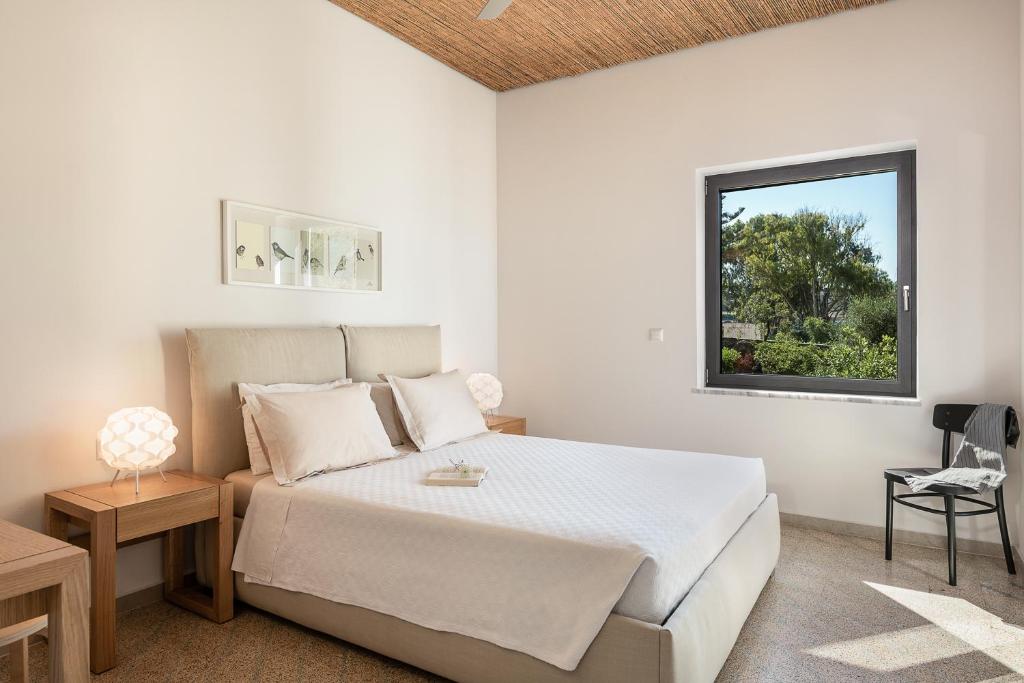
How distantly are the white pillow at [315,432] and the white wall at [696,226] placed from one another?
1972 mm

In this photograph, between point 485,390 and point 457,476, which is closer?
point 457,476

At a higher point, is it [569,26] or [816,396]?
[569,26]

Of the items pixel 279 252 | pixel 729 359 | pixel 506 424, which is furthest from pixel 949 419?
pixel 279 252

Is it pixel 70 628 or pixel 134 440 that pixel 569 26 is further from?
pixel 70 628

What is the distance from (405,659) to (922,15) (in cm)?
390

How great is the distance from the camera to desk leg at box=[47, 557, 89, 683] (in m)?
1.44

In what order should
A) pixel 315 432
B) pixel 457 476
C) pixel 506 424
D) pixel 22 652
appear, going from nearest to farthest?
1. pixel 22 652
2. pixel 457 476
3. pixel 315 432
4. pixel 506 424

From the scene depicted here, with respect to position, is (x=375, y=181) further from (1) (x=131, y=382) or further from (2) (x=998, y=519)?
(2) (x=998, y=519)

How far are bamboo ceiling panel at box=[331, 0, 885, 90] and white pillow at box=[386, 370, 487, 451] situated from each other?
6.20 ft

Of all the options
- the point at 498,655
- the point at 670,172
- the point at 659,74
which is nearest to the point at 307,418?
the point at 498,655

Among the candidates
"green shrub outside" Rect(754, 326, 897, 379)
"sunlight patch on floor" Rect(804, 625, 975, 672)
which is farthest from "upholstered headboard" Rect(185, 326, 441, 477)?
"sunlight patch on floor" Rect(804, 625, 975, 672)

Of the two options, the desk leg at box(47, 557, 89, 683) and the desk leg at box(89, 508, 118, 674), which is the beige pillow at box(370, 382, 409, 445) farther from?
Result: the desk leg at box(47, 557, 89, 683)

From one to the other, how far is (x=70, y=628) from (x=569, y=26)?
145 inches

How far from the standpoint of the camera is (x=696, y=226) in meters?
4.15
